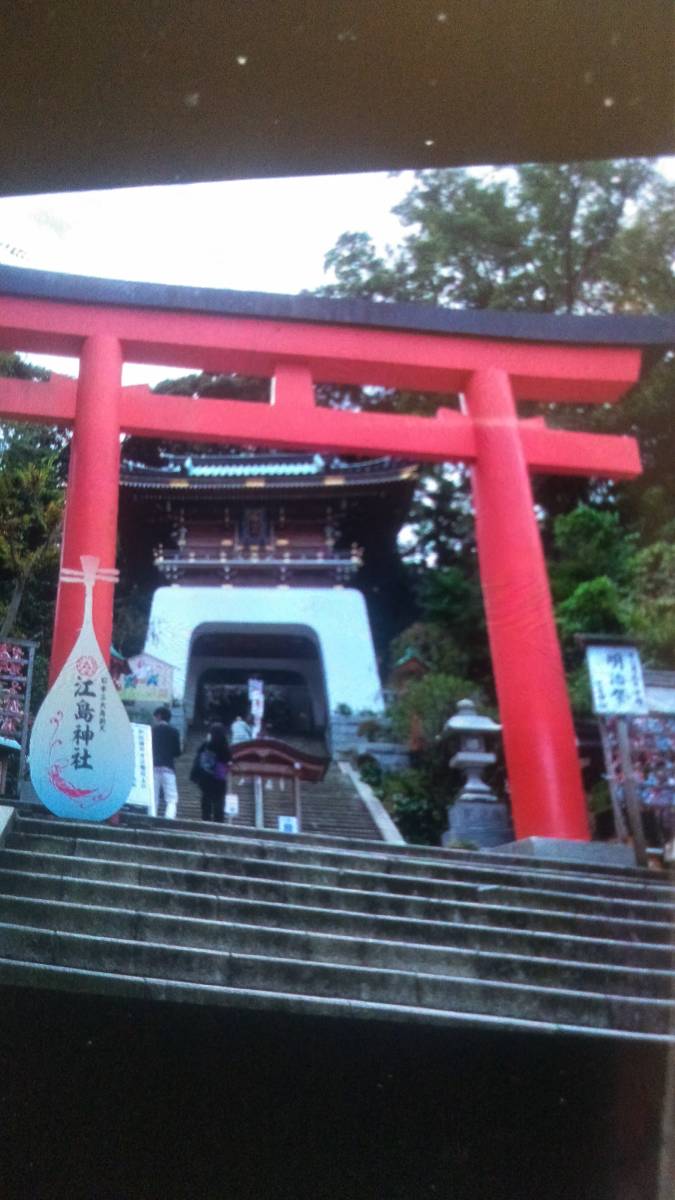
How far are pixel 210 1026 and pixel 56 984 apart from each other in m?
0.31

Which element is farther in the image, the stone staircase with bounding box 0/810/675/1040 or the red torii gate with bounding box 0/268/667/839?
the red torii gate with bounding box 0/268/667/839

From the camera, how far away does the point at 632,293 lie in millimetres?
3867

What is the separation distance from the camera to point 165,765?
3586 mm

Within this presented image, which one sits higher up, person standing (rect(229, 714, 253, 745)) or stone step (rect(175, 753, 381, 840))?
person standing (rect(229, 714, 253, 745))

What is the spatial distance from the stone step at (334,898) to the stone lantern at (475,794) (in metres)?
1.41

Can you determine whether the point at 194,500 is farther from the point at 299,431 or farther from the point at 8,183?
the point at 8,183

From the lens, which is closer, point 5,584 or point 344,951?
point 344,951

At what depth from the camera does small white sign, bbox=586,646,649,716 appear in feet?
11.5

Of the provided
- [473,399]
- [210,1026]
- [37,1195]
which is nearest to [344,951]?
[210,1026]

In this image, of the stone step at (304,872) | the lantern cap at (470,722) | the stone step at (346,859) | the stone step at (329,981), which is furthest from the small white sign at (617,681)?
the stone step at (329,981)

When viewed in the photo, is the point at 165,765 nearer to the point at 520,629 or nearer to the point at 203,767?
the point at 203,767

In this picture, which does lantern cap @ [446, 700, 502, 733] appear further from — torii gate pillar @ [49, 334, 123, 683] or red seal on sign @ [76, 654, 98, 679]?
red seal on sign @ [76, 654, 98, 679]

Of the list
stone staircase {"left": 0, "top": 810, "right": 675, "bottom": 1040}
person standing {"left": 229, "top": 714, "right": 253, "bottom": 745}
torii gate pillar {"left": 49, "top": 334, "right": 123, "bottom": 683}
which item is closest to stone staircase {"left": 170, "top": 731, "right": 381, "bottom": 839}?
person standing {"left": 229, "top": 714, "right": 253, "bottom": 745}

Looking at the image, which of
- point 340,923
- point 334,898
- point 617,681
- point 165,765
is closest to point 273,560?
point 165,765
